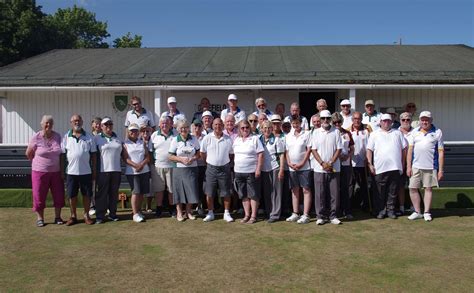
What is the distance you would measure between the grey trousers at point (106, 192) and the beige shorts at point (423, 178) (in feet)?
15.1

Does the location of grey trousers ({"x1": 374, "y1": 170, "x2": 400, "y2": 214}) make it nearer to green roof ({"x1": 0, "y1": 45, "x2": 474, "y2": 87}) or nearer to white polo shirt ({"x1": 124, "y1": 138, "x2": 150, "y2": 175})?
green roof ({"x1": 0, "y1": 45, "x2": 474, "y2": 87})

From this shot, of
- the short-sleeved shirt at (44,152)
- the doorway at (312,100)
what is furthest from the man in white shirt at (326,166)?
the doorway at (312,100)

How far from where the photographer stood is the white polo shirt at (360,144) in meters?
6.88

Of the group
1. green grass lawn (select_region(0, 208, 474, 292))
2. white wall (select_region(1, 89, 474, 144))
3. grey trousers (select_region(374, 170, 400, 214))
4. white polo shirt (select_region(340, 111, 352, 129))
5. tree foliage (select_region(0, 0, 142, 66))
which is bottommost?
green grass lawn (select_region(0, 208, 474, 292))

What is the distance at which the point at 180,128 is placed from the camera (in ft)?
21.1

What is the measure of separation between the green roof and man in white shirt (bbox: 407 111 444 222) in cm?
221

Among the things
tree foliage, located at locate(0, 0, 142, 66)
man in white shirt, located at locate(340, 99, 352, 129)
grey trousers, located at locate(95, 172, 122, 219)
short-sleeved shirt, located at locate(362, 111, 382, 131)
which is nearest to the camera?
grey trousers, located at locate(95, 172, 122, 219)

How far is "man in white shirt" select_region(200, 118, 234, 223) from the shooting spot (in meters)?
6.48

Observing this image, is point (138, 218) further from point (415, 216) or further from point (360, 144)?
point (415, 216)

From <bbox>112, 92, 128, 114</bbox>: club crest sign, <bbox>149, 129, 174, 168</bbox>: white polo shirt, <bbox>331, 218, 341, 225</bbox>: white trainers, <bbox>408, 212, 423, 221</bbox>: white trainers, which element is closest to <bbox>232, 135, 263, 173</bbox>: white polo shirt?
<bbox>149, 129, 174, 168</bbox>: white polo shirt

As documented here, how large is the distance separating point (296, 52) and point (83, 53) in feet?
20.9

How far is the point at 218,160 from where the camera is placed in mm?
6484

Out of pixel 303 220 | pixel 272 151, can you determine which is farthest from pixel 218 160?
pixel 303 220

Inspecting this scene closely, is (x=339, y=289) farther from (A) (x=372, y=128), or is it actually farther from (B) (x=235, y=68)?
(B) (x=235, y=68)
